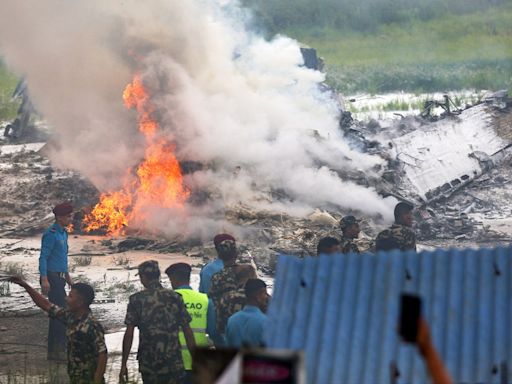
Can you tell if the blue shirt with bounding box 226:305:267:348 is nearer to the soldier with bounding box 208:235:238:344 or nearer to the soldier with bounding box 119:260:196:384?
the soldier with bounding box 119:260:196:384

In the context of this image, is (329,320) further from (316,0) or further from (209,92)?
(316,0)

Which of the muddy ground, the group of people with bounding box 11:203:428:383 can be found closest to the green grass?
the muddy ground

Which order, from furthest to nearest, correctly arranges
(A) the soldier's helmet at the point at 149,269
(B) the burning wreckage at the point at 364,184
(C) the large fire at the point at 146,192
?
(C) the large fire at the point at 146,192 → (B) the burning wreckage at the point at 364,184 → (A) the soldier's helmet at the point at 149,269

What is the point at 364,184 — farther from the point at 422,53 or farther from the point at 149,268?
the point at 422,53

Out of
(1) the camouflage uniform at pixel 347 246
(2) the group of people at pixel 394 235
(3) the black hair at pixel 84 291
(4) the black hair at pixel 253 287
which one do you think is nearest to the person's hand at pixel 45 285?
(3) the black hair at pixel 84 291

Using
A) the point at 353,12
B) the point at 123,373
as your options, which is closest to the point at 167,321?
the point at 123,373

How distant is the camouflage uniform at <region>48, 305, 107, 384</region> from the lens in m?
7.40

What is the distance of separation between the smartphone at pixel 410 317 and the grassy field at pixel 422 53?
26.6 meters

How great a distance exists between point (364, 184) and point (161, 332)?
8730 mm

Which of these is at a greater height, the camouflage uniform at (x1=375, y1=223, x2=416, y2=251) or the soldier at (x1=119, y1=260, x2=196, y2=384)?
the camouflage uniform at (x1=375, y1=223, x2=416, y2=251)

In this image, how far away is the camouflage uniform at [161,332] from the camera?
7555mm

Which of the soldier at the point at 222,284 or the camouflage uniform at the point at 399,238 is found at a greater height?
the camouflage uniform at the point at 399,238

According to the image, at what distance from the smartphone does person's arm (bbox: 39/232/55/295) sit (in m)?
7.32

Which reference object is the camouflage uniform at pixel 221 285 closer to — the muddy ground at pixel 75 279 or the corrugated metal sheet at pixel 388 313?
the muddy ground at pixel 75 279
